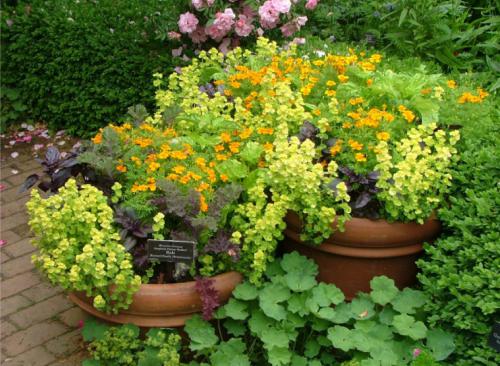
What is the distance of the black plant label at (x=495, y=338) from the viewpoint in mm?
3144

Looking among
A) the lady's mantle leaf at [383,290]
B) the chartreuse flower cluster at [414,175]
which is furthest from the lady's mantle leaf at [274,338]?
the chartreuse flower cluster at [414,175]

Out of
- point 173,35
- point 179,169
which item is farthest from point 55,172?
point 173,35

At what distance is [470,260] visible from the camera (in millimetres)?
3414

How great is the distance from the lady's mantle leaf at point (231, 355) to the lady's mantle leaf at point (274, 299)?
206 mm

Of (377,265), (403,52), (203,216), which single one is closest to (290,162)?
(203,216)

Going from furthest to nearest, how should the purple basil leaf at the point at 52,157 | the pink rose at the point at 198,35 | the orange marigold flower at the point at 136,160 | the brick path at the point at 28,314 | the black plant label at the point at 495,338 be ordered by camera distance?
the pink rose at the point at 198,35 → the brick path at the point at 28,314 → the purple basil leaf at the point at 52,157 → the orange marigold flower at the point at 136,160 → the black plant label at the point at 495,338

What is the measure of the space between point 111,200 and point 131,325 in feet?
2.02

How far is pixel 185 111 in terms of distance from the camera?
165 inches

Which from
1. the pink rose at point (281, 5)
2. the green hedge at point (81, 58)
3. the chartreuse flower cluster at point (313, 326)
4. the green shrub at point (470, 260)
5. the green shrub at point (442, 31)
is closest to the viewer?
the green shrub at point (470, 260)

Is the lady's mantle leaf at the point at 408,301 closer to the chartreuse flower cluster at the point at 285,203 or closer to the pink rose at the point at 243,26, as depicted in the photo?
the chartreuse flower cluster at the point at 285,203

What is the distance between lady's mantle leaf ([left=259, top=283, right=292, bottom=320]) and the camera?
11.3ft

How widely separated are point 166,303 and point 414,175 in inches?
50.1

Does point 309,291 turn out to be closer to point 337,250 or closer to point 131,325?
point 337,250

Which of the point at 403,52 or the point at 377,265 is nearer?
the point at 377,265
